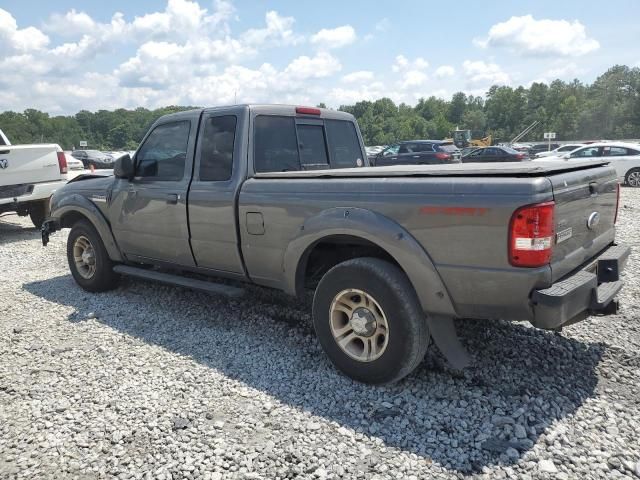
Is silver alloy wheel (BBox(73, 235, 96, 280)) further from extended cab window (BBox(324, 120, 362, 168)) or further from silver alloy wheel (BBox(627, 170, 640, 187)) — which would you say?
silver alloy wheel (BBox(627, 170, 640, 187))

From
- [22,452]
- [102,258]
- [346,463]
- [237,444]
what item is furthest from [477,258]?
[102,258]

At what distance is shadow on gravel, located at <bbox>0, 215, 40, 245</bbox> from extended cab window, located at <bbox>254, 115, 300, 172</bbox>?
713 centimetres

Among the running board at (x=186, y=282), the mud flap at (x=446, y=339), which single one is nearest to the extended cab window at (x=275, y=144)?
the running board at (x=186, y=282)

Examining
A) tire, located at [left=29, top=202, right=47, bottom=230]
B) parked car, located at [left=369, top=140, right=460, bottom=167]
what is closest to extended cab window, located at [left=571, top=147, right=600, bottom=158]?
parked car, located at [left=369, top=140, right=460, bottom=167]

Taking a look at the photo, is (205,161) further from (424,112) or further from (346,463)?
(424,112)

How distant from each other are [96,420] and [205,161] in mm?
2295

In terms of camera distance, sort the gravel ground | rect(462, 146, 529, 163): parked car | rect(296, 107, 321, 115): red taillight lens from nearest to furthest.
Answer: the gravel ground → rect(296, 107, 321, 115): red taillight lens → rect(462, 146, 529, 163): parked car

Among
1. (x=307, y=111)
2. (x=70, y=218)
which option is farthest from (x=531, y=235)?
(x=70, y=218)

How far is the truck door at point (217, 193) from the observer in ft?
13.7

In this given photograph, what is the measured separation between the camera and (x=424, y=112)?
510ft

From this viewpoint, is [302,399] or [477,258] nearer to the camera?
[477,258]

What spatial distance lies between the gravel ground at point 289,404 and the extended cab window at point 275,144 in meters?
1.46

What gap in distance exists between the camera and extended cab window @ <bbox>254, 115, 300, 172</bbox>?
14.2 ft

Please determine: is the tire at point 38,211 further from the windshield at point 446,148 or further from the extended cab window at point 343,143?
the windshield at point 446,148
